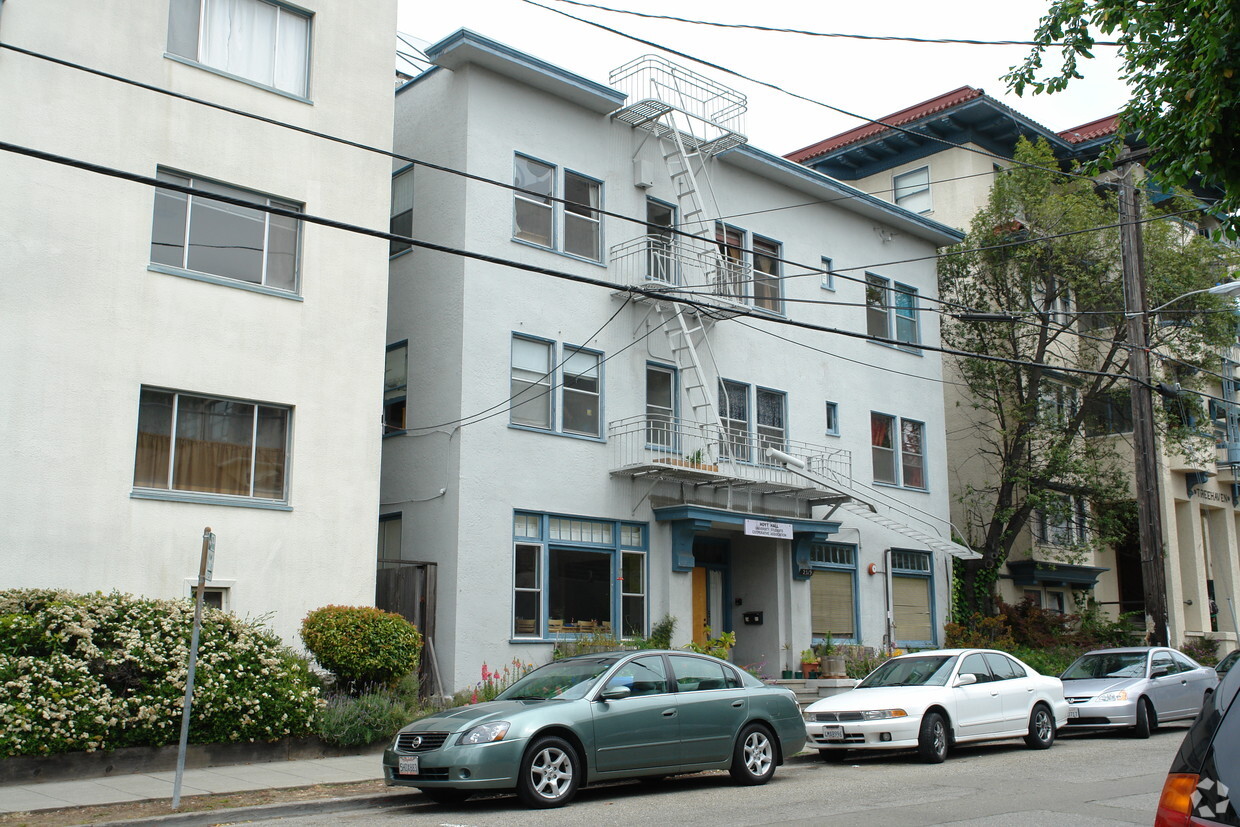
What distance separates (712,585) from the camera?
24125 millimetres

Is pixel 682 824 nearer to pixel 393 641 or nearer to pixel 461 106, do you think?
pixel 393 641

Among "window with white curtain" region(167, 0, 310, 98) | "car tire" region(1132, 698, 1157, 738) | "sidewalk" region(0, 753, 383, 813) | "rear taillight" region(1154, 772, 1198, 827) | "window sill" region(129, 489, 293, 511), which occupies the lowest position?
"sidewalk" region(0, 753, 383, 813)

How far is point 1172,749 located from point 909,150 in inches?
851

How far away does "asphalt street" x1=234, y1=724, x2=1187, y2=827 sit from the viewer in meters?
10.2

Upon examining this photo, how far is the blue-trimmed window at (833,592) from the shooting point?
24219 mm

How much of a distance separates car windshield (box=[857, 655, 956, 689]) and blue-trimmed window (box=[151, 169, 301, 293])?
991 centimetres

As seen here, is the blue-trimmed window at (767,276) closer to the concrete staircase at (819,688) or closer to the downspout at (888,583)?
the downspout at (888,583)

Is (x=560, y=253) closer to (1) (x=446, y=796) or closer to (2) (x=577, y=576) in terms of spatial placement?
(2) (x=577, y=576)

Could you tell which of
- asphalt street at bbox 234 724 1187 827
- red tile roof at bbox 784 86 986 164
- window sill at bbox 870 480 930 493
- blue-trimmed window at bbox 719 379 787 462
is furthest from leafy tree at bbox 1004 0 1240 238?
red tile roof at bbox 784 86 986 164

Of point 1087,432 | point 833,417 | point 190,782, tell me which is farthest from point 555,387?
point 1087,432

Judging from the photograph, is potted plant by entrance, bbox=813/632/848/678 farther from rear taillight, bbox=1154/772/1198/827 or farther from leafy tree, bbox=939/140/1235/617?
rear taillight, bbox=1154/772/1198/827

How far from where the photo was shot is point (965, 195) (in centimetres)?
3275

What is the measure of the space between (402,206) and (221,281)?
18.8 ft

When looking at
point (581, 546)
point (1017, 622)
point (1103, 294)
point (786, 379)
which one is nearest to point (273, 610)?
point (581, 546)
